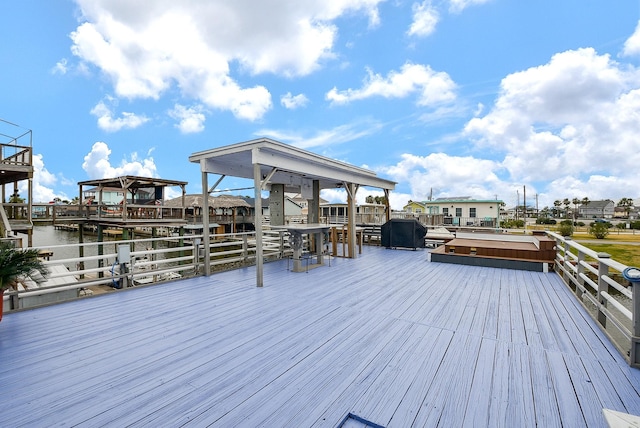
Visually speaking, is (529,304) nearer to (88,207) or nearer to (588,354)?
(588,354)

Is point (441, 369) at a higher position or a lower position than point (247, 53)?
lower

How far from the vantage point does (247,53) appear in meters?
11.1

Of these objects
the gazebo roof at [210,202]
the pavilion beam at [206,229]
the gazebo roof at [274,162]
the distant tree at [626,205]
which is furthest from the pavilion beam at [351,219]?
the distant tree at [626,205]

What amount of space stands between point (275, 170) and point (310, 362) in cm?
376

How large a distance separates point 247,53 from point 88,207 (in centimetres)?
1120

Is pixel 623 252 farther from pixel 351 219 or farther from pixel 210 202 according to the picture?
pixel 210 202

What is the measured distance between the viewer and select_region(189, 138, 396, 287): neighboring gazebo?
5.17 m

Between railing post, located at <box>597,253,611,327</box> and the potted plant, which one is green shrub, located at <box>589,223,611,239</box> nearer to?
railing post, located at <box>597,253,611,327</box>

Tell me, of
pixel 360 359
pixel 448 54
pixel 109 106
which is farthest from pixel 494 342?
pixel 109 106

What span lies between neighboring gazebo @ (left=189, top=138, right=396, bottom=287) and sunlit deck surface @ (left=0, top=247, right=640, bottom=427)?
79.7 inches

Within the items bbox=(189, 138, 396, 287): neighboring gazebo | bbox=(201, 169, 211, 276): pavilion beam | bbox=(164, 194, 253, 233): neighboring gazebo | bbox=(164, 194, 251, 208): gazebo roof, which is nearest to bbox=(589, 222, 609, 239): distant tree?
bbox=(189, 138, 396, 287): neighboring gazebo

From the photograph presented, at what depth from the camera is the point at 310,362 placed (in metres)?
2.47

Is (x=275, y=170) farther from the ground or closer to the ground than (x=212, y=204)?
closer to the ground

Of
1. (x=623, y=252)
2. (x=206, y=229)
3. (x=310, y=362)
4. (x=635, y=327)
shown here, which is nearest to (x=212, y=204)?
A: (x=206, y=229)
